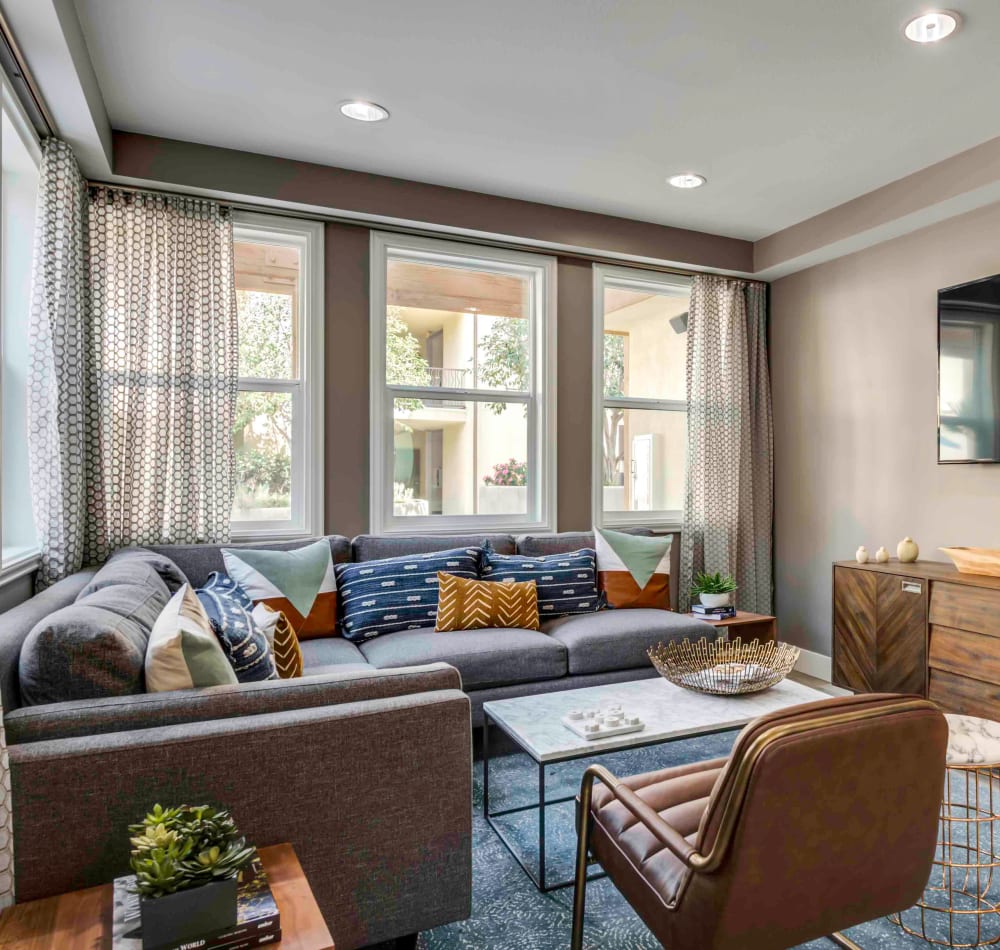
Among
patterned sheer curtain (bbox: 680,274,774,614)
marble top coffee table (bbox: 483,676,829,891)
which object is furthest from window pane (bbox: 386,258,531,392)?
marble top coffee table (bbox: 483,676,829,891)

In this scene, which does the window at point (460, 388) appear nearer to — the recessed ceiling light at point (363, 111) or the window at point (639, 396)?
the window at point (639, 396)

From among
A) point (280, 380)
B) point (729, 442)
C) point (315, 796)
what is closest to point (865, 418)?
point (729, 442)

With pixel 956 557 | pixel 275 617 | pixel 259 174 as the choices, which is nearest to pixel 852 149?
pixel 956 557

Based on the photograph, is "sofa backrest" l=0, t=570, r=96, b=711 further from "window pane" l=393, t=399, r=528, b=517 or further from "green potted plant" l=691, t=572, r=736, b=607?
"green potted plant" l=691, t=572, r=736, b=607

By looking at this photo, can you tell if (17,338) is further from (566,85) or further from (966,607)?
(966,607)

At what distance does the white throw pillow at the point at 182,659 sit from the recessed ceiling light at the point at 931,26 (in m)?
2.76

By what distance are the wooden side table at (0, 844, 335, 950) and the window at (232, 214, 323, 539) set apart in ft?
7.67

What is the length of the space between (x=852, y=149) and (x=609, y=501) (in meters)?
2.19

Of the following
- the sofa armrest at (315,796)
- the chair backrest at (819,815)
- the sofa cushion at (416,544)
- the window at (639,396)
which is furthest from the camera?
the window at (639,396)

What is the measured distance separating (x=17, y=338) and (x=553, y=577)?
247 cm

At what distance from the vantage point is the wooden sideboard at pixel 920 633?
2924mm

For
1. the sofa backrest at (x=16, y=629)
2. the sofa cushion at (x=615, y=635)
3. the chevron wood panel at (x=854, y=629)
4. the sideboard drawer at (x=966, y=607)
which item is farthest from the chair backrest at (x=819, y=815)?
the chevron wood panel at (x=854, y=629)

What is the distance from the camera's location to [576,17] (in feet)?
7.34

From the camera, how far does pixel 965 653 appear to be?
2996mm
